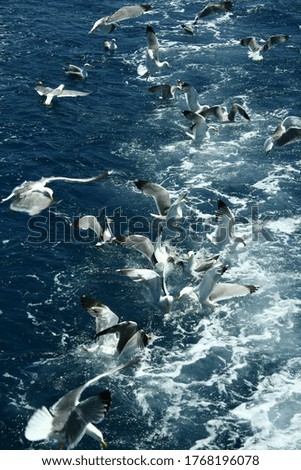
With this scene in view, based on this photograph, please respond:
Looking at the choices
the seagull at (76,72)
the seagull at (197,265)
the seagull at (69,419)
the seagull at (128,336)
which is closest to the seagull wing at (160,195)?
the seagull at (197,265)

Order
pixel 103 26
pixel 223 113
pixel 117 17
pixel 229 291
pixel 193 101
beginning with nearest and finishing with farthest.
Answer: pixel 229 291, pixel 193 101, pixel 223 113, pixel 117 17, pixel 103 26

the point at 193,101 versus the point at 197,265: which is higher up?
the point at 193,101

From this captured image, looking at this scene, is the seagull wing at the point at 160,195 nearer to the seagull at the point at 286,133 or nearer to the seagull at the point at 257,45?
the seagull at the point at 286,133

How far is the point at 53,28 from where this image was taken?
37344 mm

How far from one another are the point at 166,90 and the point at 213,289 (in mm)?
13732

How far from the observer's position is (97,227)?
2197 cm

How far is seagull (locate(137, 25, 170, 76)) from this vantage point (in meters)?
32.4

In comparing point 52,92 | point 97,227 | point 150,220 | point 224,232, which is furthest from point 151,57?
Result: point 224,232

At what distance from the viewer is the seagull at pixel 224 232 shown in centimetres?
2158

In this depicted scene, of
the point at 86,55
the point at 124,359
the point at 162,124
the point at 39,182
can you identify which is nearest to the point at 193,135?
the point at 162,124

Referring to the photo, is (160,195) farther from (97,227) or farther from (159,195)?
(97,227)

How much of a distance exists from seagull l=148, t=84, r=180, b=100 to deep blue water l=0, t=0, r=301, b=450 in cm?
41

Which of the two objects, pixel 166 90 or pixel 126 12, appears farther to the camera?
pixel 126 12

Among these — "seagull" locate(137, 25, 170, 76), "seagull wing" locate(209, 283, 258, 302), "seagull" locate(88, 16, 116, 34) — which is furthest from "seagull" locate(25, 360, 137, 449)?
"seagull" locate(88, 16, 116, 34)
